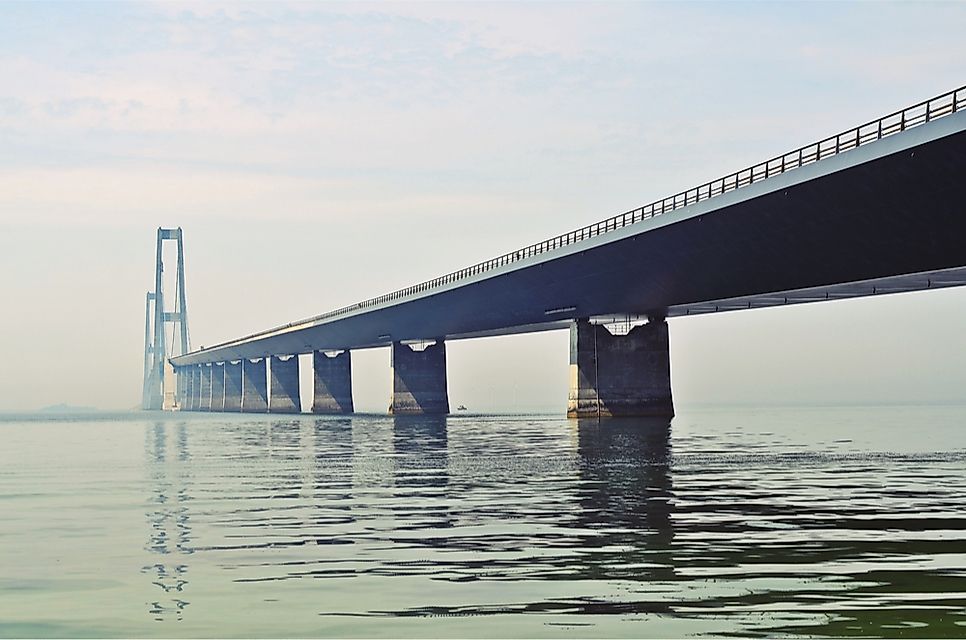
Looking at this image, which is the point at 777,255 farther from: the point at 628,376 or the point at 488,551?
the point at 488,551

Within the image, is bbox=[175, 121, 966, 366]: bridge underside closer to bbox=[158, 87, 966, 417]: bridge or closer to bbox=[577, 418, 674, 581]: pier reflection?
bbox=[158, 87, 966, 417]: bridge

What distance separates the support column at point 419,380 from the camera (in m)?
145

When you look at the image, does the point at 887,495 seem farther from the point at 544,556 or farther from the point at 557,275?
the point at 557,275

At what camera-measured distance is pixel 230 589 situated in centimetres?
1850

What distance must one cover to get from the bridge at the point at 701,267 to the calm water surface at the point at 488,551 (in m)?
11.0

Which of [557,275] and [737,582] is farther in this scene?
[557,275]

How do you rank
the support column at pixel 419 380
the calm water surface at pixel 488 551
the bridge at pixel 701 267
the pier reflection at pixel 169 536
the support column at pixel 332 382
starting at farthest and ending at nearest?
1. the support column at pixel 332 382
2. the support column at pixel 419 380
3. the bridge at pixel 701 267
4. the pier reflection at pixel 169 536
5. the calm water surface at pixel 488 551

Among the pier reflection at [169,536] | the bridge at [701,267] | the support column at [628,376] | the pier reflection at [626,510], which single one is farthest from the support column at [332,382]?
the pier reflection at [169,536]

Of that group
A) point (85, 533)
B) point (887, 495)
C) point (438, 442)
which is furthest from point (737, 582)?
point (438, 442)

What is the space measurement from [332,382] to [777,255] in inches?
4543

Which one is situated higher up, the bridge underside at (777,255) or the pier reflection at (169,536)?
the bridge underside at (777,255)

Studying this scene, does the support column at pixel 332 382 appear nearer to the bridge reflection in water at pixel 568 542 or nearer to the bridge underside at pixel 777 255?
the bridge underside at pixel 777 255

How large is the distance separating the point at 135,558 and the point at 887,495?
19459mm

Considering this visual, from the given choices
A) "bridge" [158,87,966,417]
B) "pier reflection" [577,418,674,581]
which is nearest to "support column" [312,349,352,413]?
"bridge" [158,87,966,417]
